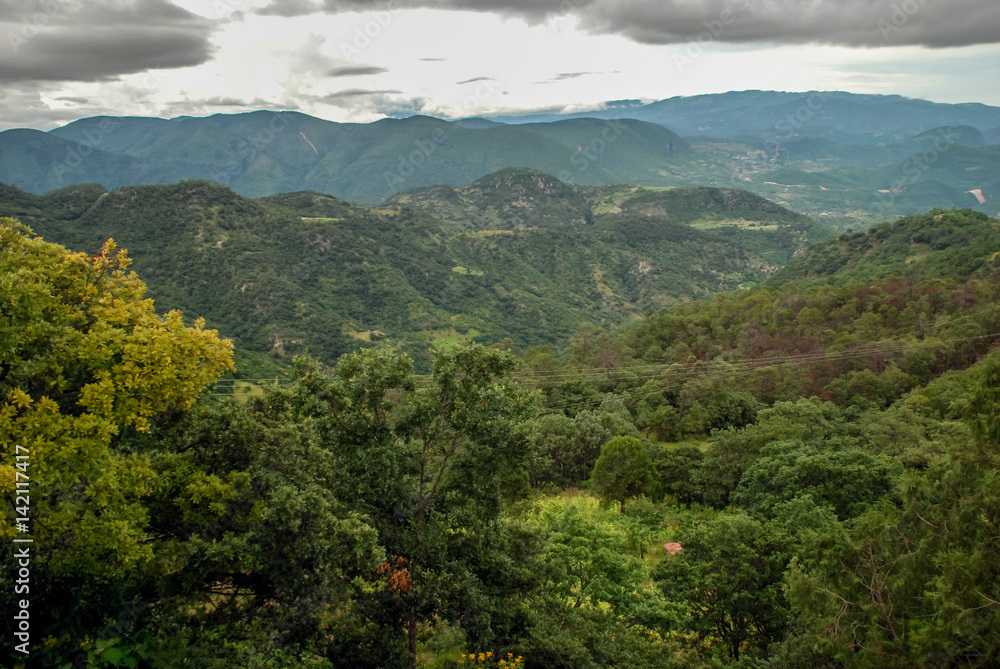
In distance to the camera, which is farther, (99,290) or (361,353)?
(361,353)

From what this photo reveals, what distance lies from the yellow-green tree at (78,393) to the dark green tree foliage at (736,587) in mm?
15511

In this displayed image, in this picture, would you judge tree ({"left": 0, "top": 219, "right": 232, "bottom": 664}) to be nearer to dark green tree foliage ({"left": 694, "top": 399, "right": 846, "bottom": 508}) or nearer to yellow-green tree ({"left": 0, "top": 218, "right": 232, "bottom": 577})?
yellow-green tree ({"left": 0, "top": 218, "right": 232, "bottom": 577})

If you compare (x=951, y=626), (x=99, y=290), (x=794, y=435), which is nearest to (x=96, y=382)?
(x=99, y=290)

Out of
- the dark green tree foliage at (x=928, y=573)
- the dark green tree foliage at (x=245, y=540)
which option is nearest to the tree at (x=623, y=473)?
the dark green tree foliage at (x=928, y=573)

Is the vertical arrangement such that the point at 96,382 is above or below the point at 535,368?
above

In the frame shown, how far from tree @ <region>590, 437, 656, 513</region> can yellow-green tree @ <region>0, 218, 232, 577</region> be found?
92.3 feet

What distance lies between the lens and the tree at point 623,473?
113ft

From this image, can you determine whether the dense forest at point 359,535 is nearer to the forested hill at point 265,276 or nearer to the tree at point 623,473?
the tree at point 623,473

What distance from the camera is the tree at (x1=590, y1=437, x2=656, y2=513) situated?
3434cm

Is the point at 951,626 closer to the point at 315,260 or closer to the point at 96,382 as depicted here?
the point at 96,382

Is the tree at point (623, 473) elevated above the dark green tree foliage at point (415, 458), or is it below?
below

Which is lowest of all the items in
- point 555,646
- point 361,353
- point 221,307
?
point 221,307

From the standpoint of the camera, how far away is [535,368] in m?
66.1

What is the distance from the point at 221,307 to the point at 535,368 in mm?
104320
